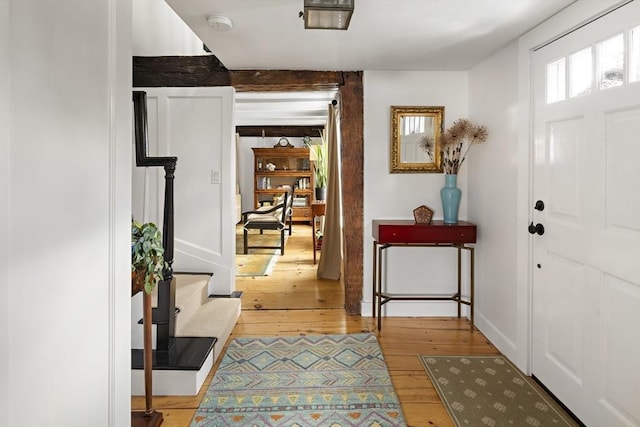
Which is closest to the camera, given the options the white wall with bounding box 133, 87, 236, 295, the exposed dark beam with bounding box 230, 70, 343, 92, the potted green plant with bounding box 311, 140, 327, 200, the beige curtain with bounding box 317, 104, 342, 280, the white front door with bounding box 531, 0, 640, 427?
the white front door with bounding box 531, 0, 640, 427

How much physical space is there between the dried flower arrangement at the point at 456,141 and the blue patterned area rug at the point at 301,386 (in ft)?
5.16

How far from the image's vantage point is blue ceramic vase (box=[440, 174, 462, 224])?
3176mm

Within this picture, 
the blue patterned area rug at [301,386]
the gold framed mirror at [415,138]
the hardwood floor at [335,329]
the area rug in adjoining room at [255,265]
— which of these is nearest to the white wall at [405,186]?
the gold framed mirror at [415,138]

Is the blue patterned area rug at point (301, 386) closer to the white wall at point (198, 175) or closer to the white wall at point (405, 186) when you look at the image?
the white wall at point (405, 186)

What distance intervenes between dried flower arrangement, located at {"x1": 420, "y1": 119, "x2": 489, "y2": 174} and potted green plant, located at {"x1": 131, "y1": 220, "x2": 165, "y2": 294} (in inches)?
91.4

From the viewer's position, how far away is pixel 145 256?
70.6 inches

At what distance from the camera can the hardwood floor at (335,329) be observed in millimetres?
2096

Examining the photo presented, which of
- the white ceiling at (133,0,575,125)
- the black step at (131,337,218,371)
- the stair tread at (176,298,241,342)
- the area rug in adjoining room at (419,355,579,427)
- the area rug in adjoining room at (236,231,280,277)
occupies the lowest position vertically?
the area rug in adjoining room at (419,355,579,427)

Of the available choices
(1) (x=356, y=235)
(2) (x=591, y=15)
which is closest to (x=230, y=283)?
(1) (x=356, y=235)

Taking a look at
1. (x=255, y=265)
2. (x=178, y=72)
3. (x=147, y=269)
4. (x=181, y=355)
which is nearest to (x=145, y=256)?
(x=147, y=269)

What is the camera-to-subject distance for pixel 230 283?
141 inches

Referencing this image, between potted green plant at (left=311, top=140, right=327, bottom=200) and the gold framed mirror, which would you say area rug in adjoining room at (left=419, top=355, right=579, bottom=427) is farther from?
potted green plant at (left=311, top=140, right=327, bottom=200)

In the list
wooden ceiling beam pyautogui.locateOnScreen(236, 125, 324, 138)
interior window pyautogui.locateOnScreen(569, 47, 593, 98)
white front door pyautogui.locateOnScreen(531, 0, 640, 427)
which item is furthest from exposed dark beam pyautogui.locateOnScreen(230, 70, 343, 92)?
wooden ceiling beam pyautogui.locateOnScreen(236, 125, 324, 138)

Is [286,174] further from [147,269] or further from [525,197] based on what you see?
[147,269]
